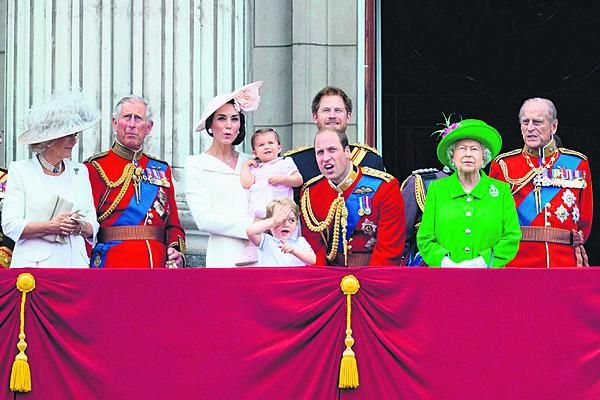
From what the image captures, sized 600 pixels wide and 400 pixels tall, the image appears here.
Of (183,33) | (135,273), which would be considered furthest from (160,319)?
(183,33)

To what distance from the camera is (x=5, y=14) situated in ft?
40.9

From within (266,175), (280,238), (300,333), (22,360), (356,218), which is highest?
(266,175)

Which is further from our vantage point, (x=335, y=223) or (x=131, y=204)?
(x=131, y=204)

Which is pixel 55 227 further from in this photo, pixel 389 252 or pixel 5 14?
pixel 5 14

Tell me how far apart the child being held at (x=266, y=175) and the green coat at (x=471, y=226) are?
823 millimetres

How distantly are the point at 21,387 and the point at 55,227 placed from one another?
3.22 ft

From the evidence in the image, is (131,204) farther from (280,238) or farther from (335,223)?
(335,223)

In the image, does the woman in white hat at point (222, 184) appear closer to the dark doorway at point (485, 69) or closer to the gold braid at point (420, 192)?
the gold braid at point (420, 192)

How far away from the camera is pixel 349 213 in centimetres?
1019

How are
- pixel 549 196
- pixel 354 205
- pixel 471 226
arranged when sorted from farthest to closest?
pixel 549 196
pixel 354 205
pixel 471 226

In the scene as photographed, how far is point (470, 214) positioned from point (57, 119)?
7.61 feet

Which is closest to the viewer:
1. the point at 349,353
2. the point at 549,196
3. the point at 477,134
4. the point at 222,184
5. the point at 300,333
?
the point at 349,353

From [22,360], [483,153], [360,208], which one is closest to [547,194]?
[483,153]

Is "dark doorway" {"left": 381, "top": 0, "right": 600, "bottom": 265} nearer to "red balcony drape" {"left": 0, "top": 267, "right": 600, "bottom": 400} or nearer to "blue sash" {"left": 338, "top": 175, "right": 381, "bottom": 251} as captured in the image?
"blue sash" {"left": 338, "top": 175, "right": 381, "bottom": 251}
